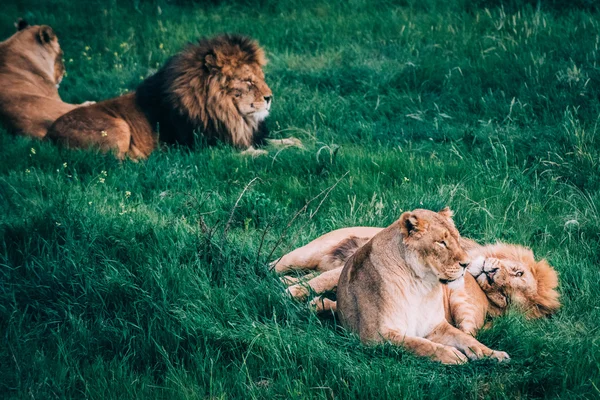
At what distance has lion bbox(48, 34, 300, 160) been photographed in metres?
7.58

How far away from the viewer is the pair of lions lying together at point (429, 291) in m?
3.84

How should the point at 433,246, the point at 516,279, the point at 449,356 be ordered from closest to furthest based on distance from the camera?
1. the point at 449,356
2. the point at 433,246
3. the point at 516,279

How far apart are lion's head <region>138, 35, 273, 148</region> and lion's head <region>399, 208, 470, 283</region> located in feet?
12.7

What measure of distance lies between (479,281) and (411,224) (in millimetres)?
925

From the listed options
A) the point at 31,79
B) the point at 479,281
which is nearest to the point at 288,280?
the point at 479,281

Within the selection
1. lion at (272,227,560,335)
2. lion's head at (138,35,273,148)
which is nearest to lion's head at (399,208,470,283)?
lion at (272,227,560,335)

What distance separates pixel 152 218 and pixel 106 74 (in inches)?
182

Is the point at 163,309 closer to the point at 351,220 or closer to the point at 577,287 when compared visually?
the point at 351,220

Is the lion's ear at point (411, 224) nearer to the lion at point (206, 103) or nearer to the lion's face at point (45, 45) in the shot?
the lion at point (206, 103)

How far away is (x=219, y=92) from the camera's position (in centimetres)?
770

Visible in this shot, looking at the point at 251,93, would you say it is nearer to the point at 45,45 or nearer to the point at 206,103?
the point at 206,103

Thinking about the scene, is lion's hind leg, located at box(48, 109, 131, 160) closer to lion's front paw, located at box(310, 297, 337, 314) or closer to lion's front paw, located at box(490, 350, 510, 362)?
lion's front paw, located at box(310, 297, 337, 314)

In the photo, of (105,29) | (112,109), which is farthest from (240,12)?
(112,109)

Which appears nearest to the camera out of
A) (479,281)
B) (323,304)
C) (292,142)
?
(323,304)
